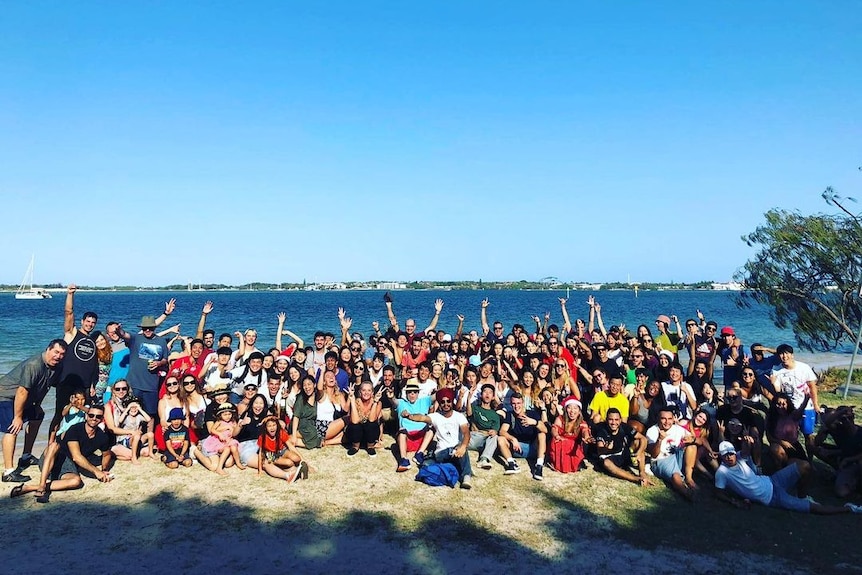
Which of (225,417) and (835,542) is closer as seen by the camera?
(835,542)

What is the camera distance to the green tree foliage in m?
14.0

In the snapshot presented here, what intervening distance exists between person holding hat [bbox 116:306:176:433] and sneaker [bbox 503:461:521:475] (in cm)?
585

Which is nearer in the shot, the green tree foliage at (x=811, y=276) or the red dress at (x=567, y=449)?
the red dress at (x=567, y=449)

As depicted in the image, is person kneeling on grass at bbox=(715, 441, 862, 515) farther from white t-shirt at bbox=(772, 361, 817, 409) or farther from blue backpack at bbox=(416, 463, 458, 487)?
blue backpack at bbox=(416, 463, 458, 487)

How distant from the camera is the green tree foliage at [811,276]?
14047 millimetres

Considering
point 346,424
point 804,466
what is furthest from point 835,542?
point 346,424

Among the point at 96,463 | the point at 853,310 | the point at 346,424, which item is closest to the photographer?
the point at 96,463

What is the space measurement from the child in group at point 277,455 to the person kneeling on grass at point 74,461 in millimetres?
1993

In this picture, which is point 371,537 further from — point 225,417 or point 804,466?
point 804,466

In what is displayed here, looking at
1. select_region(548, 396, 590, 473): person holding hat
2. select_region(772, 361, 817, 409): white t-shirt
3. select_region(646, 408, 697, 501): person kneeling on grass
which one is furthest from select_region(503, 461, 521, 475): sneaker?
select_region(772, 361, 817, 409): white t-shirt

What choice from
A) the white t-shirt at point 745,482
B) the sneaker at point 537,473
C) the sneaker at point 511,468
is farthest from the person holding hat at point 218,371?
the white t-shirt at point 745,482

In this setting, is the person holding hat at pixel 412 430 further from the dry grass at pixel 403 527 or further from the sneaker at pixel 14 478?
the sneaker at pixel 14 478

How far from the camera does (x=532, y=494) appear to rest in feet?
23.9

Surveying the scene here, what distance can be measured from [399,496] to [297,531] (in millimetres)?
1520
